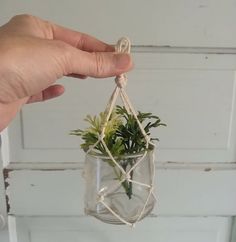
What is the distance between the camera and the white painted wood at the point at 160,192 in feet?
2.59

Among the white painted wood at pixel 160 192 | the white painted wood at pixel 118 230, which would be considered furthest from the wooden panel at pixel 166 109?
the white painted wood at pixel 118 230

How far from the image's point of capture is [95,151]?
56 cm

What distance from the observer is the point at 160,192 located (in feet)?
2.62

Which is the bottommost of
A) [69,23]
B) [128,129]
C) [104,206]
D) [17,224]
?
[17,224]

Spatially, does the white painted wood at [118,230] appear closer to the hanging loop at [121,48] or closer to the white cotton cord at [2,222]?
the white cotton cord at [2,222]

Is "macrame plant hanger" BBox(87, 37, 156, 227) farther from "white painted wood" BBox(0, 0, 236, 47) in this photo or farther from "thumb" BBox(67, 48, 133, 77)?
"white painted wood" BBox(0, 0, 236, 47)

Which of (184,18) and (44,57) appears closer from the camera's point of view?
(44,57)

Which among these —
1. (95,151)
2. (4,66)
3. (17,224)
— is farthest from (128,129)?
(17,224)

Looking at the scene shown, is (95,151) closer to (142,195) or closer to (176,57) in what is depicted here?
(142,195)

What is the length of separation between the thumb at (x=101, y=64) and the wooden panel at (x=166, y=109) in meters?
0.21

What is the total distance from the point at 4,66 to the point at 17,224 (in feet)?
1.47

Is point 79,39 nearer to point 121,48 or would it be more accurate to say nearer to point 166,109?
point 121,48

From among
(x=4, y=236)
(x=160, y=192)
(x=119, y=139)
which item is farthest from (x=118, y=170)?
(x=4, y=236)

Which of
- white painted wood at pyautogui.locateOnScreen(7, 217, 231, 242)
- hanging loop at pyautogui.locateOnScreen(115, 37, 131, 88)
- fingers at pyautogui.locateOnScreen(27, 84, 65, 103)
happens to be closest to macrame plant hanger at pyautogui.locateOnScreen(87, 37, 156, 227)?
hanging loop at pyautogui.locateOnScreen(115, 37, 131, 88)
